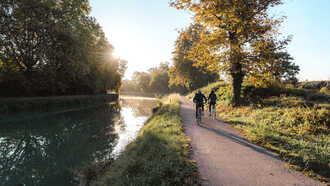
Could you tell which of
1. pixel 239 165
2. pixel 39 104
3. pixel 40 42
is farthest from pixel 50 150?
pixel 40 42

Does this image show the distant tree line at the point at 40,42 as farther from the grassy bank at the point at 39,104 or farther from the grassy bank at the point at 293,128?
the grassy bank at the point at 293,128

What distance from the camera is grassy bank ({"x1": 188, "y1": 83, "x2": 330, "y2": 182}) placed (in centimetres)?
463

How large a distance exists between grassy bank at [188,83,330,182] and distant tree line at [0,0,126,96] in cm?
2081

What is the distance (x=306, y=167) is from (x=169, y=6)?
11906 millimetres

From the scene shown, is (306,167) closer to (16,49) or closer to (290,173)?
(290,173)

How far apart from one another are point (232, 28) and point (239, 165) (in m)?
10.4

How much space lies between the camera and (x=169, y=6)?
11453mm

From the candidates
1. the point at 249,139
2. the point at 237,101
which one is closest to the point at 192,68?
the point at 237,101

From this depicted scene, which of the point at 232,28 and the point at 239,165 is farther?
the point at 232,28

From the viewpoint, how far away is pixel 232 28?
37.6 ft

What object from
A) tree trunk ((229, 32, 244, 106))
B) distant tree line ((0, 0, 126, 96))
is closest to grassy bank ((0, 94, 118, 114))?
distant tree line ((0, 0, 126, 96))

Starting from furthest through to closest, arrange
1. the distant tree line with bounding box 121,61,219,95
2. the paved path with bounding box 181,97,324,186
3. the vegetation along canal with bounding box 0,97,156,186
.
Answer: the distant tree line with bounding box 121,61,219,95 < the vegetation along canal with bounding box 0,97,156,186 < the paved path with bounding box 181,97,324,186

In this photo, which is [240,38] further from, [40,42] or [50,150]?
[40,42]

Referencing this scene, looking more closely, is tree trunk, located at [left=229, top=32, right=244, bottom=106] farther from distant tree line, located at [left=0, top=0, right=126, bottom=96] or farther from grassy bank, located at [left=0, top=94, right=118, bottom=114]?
grassy bank, located at [left=0, top=94, right=118, bottom=114]
